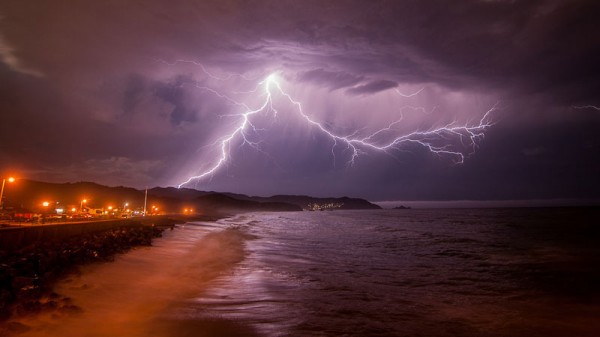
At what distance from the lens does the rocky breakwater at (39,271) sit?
23.3 feet

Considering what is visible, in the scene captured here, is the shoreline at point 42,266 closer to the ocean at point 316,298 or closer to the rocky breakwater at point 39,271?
the rocky breakwater at point 39,271

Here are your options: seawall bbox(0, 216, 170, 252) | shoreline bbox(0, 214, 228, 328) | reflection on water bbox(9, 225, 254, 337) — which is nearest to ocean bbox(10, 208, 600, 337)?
reflection on water bbox(9, 225, 254, 337)

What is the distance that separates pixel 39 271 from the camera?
10.7 metres

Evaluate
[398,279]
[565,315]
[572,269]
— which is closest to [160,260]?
[398,279]

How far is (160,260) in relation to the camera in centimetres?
1541

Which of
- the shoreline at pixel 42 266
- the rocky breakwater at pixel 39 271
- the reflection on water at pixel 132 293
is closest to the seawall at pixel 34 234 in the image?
the shoreline at pixel 42 266

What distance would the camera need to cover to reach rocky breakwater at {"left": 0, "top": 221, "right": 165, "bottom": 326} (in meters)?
7.11

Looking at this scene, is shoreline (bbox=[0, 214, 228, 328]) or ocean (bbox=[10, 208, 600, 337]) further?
ocean (bbox=[10, 208, 600, 337])

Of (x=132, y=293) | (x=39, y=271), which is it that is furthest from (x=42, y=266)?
(x=132, y=293)

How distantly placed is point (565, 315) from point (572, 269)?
10.5 metres

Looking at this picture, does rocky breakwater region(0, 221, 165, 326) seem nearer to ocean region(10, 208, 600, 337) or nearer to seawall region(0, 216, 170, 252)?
ocean region(10, 208, 600, 337)

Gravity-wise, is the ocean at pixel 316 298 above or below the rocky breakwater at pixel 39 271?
below

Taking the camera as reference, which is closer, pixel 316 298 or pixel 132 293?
pixel 132 293

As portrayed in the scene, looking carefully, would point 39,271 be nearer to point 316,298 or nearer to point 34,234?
point 34,234
